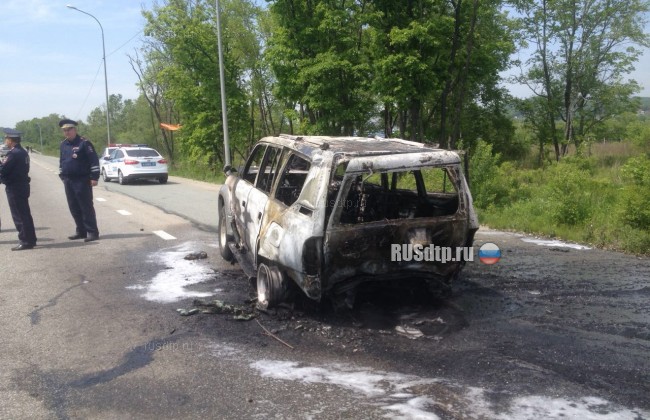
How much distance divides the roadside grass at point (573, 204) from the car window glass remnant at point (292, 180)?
5282 millimetres

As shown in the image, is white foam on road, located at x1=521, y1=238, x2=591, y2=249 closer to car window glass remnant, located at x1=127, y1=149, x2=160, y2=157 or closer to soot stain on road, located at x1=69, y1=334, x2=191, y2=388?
soot stain on road, located at x1=69, y1=334, x2=191, y2=388

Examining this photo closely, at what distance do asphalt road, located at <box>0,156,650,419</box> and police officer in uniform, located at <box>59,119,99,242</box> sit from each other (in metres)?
1.79

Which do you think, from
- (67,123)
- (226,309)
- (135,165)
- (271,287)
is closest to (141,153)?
(135,165)

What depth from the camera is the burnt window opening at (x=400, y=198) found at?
5.62 meters

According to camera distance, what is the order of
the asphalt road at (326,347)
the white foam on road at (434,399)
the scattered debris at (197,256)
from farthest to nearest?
the scattered debris at (197,256), the asphalt road at (326,347), the white foam on road at (434,399)

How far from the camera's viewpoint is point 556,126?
3341 centimetres

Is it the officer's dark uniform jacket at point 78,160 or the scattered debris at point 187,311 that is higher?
the officer's dark uniform jacket at point 78,160

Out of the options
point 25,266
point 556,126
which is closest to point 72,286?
point 25,266

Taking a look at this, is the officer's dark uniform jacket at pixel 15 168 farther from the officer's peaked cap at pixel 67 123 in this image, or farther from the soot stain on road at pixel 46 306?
the soot stain on road at pixel 46 306

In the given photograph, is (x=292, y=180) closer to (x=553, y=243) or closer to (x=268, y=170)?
(x=268, y=170)

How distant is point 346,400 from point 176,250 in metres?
5.64

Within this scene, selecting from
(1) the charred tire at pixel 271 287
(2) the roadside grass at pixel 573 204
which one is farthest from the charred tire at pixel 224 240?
(2) the roadside grass at pixel 573 204

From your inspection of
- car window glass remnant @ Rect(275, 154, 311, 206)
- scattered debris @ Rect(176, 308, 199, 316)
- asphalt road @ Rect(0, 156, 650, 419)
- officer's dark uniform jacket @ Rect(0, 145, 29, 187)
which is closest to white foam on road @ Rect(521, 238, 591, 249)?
asphalt road @ Rect(0, 156, 650, 419)

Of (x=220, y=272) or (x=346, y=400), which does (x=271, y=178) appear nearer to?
(x=220, y=272)
